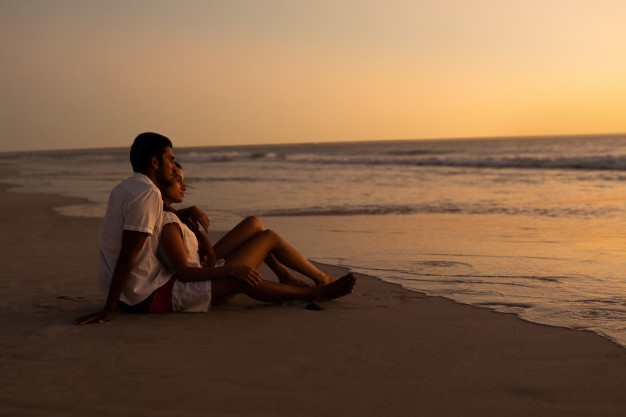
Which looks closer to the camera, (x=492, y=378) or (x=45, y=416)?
(x=45, y=416)

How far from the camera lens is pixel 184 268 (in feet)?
13.3

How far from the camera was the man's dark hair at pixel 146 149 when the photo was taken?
3941 mm

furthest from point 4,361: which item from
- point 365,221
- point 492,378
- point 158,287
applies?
point 365,221

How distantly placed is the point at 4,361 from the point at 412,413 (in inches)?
85.0

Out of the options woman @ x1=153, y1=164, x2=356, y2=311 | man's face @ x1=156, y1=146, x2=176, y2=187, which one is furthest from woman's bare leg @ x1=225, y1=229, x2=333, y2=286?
man's face @ x1=156, y1=146, x2=176, y2=187

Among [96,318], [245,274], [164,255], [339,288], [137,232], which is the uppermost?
[137,232]

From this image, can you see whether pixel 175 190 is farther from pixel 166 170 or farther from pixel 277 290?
pixel 277 290

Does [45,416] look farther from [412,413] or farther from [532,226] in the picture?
[532,226]

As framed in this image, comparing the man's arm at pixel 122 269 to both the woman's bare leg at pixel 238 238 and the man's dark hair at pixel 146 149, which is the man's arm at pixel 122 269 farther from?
the woman's bare leg at pixel 238 238

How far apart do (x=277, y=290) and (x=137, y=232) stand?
113 cm

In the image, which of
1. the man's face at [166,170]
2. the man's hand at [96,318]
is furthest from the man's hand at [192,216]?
the man's hand at [96,318]

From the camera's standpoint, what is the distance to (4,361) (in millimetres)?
3270

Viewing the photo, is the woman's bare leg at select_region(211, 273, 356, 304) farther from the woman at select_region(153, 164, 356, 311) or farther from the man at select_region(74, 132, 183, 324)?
the man at select_region(74, 132, 183, 324)

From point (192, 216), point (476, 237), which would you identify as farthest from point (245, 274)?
point (476, 237)
